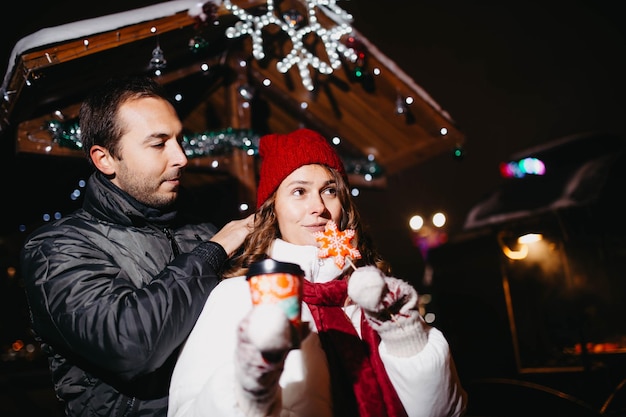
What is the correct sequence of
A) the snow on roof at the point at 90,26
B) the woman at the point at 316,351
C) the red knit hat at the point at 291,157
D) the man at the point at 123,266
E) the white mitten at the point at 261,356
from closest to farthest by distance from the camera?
the white mitten at the point at 261,356, the woman at the point at 316,351, the man at the point at 123,266, the red knit hat at the point at 291,157, the snow on roof at the point at 90,26

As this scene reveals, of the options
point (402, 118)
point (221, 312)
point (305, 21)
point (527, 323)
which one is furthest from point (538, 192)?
point (221, 312)

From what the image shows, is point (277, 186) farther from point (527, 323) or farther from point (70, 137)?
point (527, 323)

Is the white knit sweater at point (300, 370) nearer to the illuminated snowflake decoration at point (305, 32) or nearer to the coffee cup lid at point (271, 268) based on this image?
the coffee cup lid at point (271, 268)

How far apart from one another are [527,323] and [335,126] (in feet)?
28.3

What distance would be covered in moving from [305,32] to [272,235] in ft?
8.31

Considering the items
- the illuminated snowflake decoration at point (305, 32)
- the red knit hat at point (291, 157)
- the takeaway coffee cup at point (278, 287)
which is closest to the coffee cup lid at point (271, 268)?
the takeaway coffee cup at point (278, 287)

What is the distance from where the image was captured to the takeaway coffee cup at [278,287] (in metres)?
1.58

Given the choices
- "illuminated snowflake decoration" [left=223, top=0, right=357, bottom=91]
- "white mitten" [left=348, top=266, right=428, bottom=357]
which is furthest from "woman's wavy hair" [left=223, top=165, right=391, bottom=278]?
"illuminated snowflake decoration" [left=223, top=0, right=357, bottom=91]

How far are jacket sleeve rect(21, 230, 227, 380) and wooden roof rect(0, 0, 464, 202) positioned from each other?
1544 mm

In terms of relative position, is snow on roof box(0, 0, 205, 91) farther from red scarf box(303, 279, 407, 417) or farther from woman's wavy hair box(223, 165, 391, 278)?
red scarf box(303, 279, 407, 417)

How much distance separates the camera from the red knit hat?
2.89 m

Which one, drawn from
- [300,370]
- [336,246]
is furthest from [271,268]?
[336,246]

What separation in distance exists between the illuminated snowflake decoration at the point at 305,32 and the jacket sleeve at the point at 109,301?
254 cm

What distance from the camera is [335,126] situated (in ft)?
19.8
